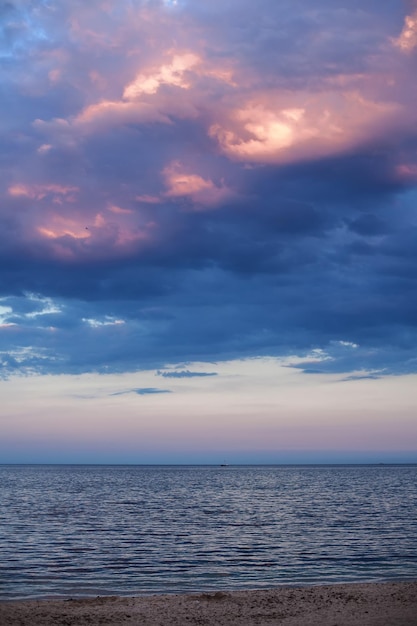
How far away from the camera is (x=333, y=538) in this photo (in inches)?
1935

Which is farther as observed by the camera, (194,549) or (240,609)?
(194,549)

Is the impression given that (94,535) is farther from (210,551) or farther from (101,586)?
(101,586)

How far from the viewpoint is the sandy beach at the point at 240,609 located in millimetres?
23672

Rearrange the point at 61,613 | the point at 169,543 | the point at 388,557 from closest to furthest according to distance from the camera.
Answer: the point at 61,613
the point at 388,557
the point at 169,543

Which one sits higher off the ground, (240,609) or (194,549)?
(240,609)

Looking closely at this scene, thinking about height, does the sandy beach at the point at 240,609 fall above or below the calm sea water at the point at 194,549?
above

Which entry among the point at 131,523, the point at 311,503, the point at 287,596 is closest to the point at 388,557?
the point at 287,596

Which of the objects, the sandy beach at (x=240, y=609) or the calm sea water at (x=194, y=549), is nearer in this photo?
the sandy beach at (x=240, y=609)

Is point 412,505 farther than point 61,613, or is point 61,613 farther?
point 412,505

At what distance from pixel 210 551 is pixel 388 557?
11.3m

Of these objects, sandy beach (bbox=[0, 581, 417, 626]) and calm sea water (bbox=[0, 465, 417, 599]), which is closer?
sandy beach (bbox=[0, 581, 417, 626])

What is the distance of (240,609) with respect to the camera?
2594 cm

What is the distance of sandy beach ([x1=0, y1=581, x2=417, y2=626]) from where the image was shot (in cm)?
2367

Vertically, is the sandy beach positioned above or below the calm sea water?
above
